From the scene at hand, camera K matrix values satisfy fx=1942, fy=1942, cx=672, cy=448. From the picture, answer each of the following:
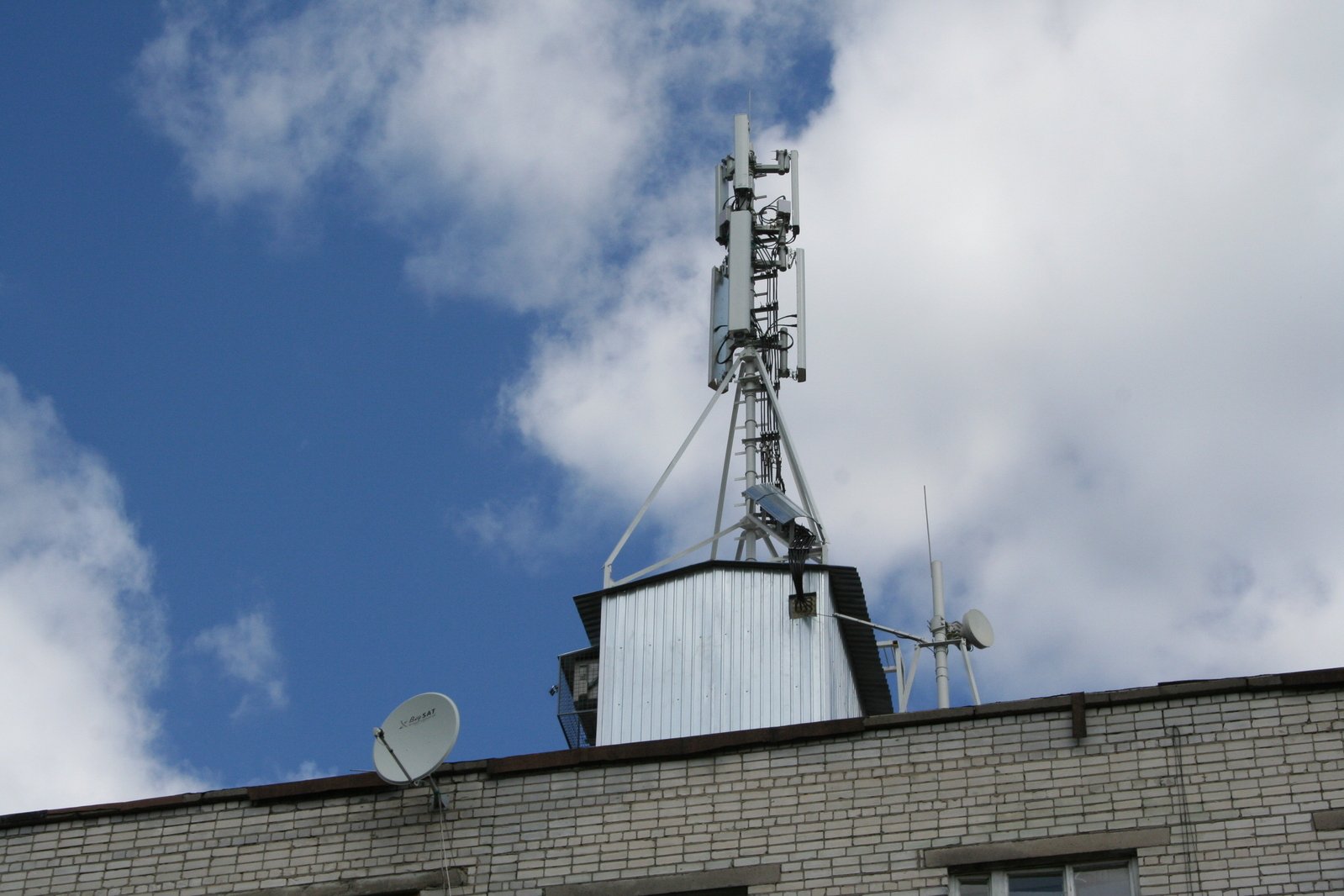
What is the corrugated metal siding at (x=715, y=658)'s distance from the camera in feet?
101

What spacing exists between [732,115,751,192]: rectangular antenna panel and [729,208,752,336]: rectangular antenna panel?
2.12 ft

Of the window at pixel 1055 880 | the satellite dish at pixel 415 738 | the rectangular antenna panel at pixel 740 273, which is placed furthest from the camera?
the rectangular antenna panel at pixel 740 273

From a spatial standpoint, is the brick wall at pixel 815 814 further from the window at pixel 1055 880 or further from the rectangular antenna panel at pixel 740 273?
the rectangular antenna panel at pixel 740 273

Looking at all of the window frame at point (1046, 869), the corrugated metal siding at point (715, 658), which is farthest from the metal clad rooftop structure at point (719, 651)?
the window frame at point (1046, 869)

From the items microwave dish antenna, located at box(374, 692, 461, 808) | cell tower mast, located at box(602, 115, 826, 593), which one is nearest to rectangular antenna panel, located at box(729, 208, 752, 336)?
cell tower mast, located at box(602, 115, 826, 593)

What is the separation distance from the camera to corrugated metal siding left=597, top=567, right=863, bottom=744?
3066 centimetres

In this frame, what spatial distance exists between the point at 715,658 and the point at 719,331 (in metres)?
8.52

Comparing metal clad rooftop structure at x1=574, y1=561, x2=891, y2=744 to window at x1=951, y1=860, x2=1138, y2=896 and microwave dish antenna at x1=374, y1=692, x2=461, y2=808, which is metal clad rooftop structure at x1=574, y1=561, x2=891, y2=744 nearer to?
microwave dish antenna at x1=374, y1=692, x2=461, y2=808

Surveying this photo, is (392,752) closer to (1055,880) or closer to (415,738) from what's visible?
(415,738)

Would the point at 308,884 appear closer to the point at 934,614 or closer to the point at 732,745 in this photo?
the point at 732,745

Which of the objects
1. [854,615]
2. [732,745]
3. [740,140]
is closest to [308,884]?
[732,745]

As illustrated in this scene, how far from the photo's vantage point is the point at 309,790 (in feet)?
69.3

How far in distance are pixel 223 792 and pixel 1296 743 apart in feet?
37.0

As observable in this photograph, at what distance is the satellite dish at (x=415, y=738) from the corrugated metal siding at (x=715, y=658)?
10.2m
